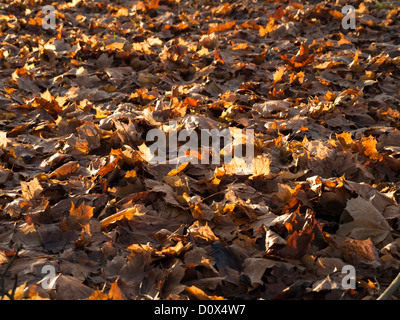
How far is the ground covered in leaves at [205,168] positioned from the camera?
1.71 m

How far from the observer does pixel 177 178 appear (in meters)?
2.26

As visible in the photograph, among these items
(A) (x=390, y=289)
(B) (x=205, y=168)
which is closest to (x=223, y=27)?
(B) (x=205, y=168)

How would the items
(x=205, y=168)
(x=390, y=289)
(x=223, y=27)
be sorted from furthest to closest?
(x=223, y=27) < (x=205, y=168) < (x=390, y=289)

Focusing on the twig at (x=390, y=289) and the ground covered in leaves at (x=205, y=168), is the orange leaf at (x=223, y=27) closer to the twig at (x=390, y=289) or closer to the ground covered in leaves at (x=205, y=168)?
the ground covered in leaves at (x=205, y=168)

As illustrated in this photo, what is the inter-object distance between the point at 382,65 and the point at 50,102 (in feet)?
9.56

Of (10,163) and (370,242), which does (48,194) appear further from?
(370,242)

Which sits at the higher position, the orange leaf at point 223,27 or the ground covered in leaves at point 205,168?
the orange leaf at point 223,27

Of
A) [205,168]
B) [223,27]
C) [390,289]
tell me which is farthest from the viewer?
[223,27]

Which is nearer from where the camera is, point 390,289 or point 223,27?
point 390,289

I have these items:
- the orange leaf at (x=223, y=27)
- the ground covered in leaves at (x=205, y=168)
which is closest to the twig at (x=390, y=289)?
the ground covered in leaves at (x=205, y=168)

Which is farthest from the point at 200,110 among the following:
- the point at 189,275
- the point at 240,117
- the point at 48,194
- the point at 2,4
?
the point at 2,4

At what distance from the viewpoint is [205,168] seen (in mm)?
2424

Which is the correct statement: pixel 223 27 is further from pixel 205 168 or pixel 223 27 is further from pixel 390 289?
pixel 390 289
